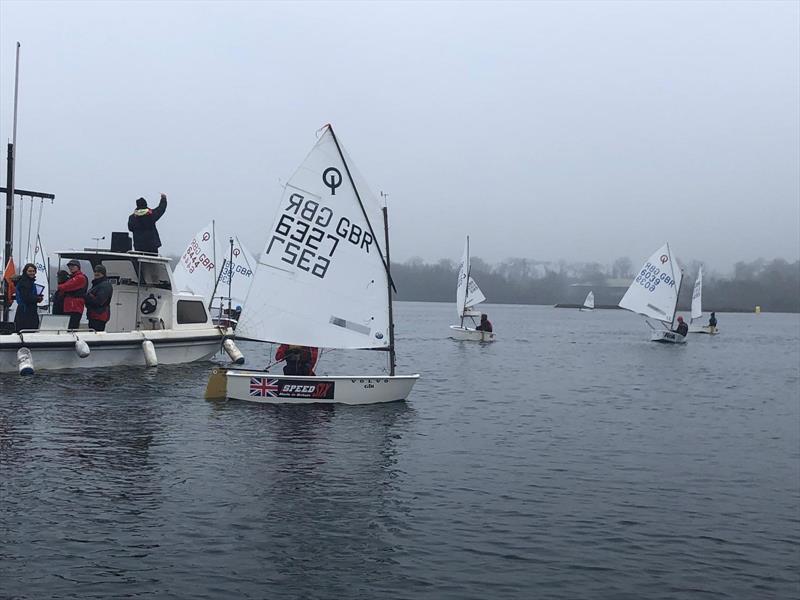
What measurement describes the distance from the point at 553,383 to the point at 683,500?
779 inches

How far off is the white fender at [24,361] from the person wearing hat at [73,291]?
2234 millimetres

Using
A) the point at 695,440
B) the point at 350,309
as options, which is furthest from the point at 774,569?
the point at 350,309

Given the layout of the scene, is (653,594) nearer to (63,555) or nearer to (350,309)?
(63,555)

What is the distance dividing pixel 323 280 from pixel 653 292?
47209 mm

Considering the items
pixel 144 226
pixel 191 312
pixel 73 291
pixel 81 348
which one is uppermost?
pixel 144 226

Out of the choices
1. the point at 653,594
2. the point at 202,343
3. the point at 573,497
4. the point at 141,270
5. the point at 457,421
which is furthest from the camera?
the point at 202,343

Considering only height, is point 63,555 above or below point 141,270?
below

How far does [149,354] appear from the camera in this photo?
92.6ft

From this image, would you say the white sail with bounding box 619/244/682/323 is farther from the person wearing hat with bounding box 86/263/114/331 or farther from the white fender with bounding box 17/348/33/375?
the white fender with bounding box 17/348/33/375

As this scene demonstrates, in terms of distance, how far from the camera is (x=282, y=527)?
11766 millimetres

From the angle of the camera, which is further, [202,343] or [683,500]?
[202,343]

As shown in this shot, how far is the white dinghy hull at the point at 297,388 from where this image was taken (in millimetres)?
21266

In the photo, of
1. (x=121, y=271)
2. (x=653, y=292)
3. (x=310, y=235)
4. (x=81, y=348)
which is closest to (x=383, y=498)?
(x=310, y=235)

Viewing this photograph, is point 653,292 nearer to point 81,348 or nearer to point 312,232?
point 312,232
